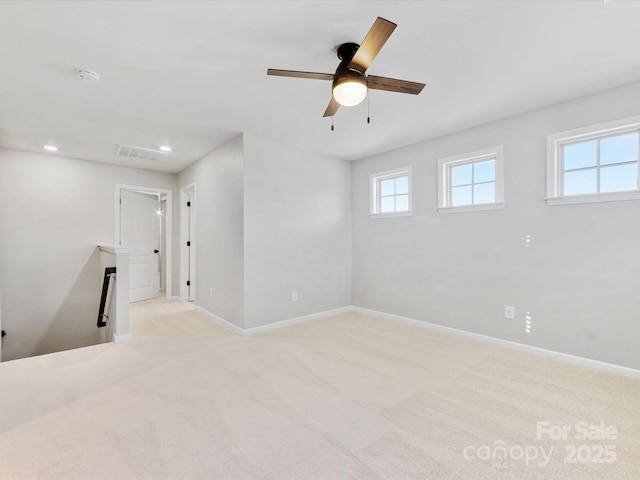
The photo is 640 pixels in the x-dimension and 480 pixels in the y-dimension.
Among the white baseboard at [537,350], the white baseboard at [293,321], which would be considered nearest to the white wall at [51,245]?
the white baseboard at [293,321]

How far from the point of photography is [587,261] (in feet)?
9.18

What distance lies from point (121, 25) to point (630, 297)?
14.1ft

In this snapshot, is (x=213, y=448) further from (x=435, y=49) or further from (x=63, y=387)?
(x=435, y=49)

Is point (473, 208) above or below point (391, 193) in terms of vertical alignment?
below

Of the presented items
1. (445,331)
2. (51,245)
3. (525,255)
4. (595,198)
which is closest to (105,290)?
(51,245)

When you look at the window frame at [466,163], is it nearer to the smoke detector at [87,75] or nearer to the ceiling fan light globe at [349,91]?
the ceiling fan light globe at [349,91]

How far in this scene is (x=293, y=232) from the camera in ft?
13.8

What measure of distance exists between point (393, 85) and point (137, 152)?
12.8ft

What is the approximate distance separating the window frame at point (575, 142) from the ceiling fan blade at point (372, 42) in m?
2.30

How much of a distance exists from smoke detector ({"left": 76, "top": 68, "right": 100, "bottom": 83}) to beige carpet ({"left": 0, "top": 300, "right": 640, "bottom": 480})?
2416 millimetres

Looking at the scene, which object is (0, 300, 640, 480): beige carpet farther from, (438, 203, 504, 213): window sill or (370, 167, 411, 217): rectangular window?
(370, 167, 411, 217): rectangular window

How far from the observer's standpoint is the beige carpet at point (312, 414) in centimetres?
159

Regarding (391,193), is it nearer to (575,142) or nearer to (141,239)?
(575,142)

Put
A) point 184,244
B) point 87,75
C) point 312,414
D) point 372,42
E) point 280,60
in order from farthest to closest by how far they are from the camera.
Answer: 1. point 184,244
2. point 87,75
3. point 280,60
4. point 312,414
5. point 372,42
